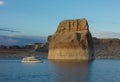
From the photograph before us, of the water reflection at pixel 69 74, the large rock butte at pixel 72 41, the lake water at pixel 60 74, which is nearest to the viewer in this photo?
the water reflection at pixel 69 74

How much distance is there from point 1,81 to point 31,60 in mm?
88829

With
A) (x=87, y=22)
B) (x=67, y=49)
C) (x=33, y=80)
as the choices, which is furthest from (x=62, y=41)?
(x=33, y=80)

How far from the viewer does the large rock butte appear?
167000 millimetres

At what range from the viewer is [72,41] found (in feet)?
556

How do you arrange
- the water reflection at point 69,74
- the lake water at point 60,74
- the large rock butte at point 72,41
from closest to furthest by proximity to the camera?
1. the water reflection at point 69,74
2. the lake water at point 60,74
3. the large rock butte at point 72,41

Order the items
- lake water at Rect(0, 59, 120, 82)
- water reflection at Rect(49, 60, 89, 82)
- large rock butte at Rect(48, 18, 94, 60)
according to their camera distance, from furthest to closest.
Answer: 1. large rock butte at Rect(48, 18, 94, 60)
2. lake water at Rect(0, 59, 120, 82)
3. water reflection at Rect(49, 60, 89, 82)

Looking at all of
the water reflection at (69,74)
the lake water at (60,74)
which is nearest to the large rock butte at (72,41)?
the lake water at (60,74)

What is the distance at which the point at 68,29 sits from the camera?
183000mm

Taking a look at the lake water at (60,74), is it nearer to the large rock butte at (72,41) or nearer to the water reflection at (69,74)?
the water reflection at (69,74)

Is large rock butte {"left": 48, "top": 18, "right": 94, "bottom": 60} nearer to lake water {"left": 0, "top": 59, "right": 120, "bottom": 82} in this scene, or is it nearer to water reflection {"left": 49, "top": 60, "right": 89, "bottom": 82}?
lake water {"left": 0, "top": 59, "right": 120, "bottom": 82}

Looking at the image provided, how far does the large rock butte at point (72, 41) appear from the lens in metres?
167

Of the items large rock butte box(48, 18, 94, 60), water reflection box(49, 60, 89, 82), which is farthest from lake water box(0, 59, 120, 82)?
large rock butte box(48, 18, 94, 60)

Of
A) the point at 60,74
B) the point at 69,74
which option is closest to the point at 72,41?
the point at 60,74

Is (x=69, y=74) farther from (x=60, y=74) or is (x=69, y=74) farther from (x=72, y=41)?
(x=72, y=41)
